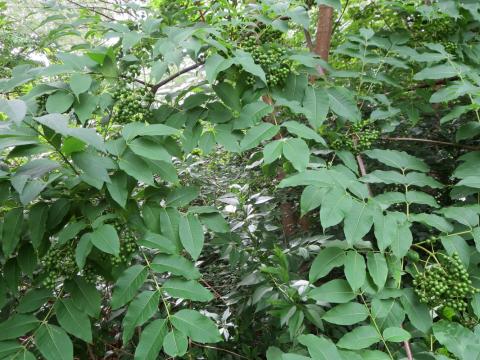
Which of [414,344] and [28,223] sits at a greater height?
[28,223]

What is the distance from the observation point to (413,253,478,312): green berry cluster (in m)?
1.34

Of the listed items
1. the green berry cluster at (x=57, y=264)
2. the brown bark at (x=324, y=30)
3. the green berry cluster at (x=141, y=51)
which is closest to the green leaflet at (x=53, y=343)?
the green berry cluster at (x=57, y=264)

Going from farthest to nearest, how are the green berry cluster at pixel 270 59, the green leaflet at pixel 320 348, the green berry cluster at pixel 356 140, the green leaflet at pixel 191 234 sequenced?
the green berry cluster at pixel 356 140 < the green berry cluster at pixel 270 59 < the green leaflet at pixel 191 234 < the green leaflet at pixel 320 348

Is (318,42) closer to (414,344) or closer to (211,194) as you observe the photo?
(211,194)

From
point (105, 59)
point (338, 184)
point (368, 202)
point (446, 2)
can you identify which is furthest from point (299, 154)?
point (446, 2)

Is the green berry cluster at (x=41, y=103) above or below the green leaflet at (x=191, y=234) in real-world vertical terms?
above

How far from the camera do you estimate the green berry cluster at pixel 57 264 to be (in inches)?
55.7

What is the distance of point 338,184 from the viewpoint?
1.39 metres

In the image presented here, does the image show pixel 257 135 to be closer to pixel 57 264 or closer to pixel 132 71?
pixel 132 71

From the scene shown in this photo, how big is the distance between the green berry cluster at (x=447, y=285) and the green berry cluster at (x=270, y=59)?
99 centimetres

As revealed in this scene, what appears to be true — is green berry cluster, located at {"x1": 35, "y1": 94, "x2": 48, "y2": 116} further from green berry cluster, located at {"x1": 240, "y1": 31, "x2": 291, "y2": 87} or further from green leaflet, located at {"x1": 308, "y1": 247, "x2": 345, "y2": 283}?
green leaflet, located at {"x1": 308, "y1": 247, "x2": 345, "y2": 283}

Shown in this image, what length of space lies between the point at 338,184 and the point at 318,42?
177cm

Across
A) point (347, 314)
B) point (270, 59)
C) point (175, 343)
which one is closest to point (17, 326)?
point (175, 343)

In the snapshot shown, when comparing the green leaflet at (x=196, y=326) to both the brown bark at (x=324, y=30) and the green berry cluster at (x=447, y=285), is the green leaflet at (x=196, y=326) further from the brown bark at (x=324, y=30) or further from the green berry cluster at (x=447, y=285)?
the brown bark at (x=324, y=30)
